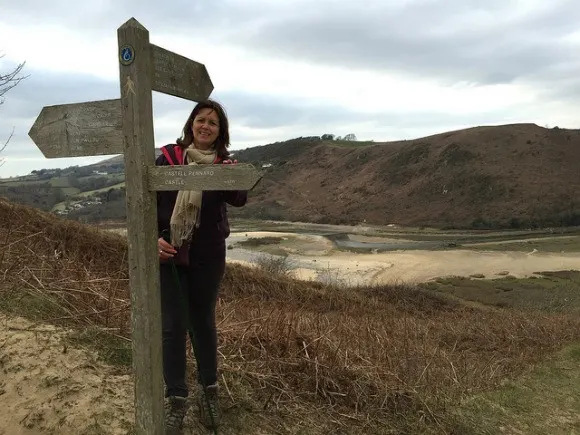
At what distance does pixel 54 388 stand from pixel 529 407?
429 cm

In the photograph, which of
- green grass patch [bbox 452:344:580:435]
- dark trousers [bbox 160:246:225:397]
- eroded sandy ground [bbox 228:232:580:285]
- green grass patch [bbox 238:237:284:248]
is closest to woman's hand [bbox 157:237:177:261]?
dark trousers [bbox 160:246:225:397]

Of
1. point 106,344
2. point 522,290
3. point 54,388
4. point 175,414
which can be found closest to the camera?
point 175,414

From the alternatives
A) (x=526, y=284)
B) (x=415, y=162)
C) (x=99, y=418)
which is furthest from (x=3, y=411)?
(x=415, y=162)

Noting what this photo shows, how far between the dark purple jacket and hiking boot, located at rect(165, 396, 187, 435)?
36.4 inches

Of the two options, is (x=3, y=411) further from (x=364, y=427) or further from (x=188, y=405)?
(x=364, y=427)

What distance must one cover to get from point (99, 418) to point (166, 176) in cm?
164

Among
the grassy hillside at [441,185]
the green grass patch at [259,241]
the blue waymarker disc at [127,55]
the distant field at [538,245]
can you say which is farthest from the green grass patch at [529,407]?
the grassy hillside at [441,185]

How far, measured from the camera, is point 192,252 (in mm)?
2855

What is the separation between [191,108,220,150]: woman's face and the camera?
2816 mm

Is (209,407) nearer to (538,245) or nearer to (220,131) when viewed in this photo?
(220,131)

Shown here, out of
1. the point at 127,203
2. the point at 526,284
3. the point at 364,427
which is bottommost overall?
the point at 526,284

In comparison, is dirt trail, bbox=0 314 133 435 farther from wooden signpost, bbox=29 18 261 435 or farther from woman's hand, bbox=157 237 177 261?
woman's hand, bbox=157 237 177 261

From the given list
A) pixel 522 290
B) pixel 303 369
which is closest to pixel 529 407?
pixel 303 369

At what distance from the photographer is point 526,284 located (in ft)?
86.7
